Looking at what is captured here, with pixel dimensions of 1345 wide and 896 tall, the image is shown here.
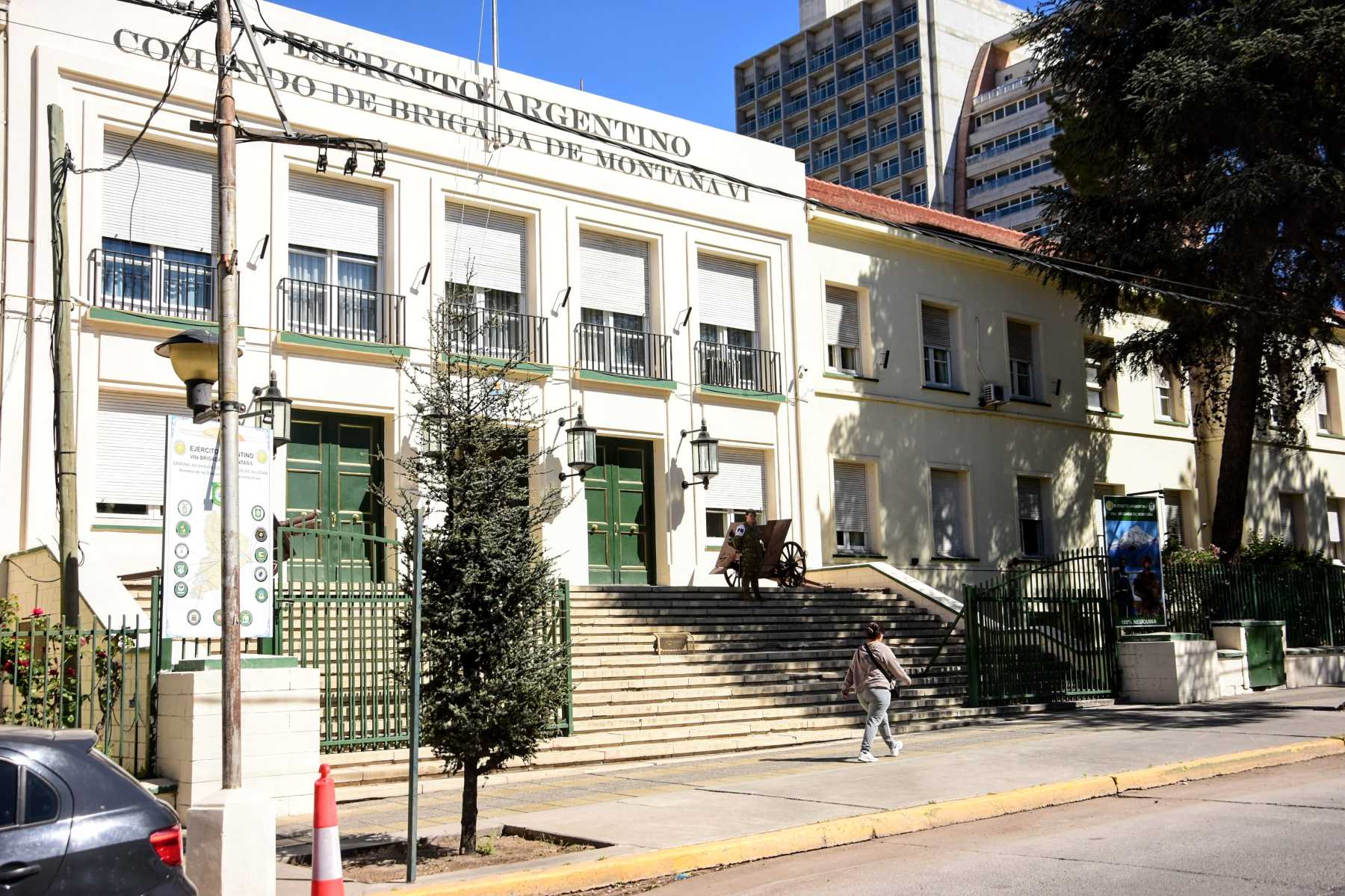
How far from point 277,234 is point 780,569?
10.0 meters

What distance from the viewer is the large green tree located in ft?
77.4

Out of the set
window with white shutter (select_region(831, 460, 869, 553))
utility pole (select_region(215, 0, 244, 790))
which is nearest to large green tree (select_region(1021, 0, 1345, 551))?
window with white shutter (select_region(831, 460, 869, 553))

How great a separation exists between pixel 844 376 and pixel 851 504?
2.60m

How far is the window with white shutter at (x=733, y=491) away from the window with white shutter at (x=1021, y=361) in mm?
8150

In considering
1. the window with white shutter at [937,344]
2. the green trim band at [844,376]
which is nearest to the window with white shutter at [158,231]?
the green trim band at [844,376]

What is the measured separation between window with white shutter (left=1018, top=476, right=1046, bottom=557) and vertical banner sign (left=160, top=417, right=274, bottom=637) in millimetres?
20316

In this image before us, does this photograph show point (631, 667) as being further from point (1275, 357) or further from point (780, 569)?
point (1275, 357)

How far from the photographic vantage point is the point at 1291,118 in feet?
79.9

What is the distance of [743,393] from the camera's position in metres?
24.1

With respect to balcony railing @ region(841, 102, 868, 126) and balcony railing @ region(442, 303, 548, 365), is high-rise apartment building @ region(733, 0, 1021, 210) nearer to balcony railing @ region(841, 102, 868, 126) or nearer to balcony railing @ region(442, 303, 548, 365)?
balcony railing @ region(841, 102, 868, 126)

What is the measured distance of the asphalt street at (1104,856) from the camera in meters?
7.77

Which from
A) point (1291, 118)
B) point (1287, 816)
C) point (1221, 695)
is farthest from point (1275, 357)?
point (1287, 816)

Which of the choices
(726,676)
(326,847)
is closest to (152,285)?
(726,676)

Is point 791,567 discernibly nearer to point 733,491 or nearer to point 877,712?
point 733,491
